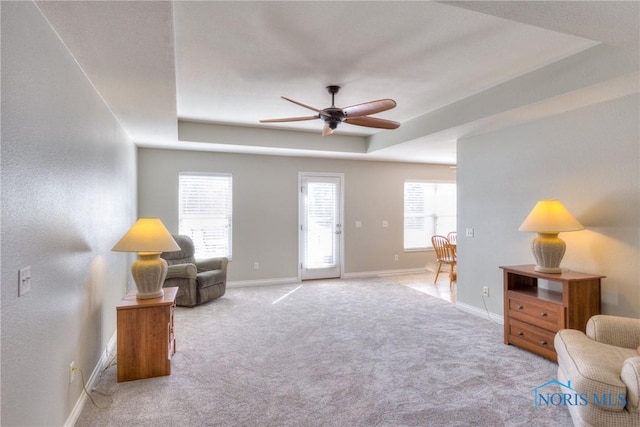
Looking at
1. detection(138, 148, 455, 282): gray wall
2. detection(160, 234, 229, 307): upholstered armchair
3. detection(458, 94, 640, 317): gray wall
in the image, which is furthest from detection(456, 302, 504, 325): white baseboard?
detection(160, 234, 229, 307): upholstered armchair

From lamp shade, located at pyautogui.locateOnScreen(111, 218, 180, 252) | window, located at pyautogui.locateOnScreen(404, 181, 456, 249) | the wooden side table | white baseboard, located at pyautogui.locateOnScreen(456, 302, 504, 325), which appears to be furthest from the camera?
window, located at pyautogui.locateOnScreen(404, 181, 456, 249)

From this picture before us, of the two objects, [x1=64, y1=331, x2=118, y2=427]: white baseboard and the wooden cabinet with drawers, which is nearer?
[x1=64, y1=331, x2=118, y2=427]: white baseboard

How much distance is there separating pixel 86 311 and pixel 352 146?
4.58m

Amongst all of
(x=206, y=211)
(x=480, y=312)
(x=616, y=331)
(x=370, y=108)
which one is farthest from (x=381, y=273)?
(x=616, y=331)

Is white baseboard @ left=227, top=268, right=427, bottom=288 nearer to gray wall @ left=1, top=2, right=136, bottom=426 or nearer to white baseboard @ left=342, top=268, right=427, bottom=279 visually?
white baseboard @ left=342, top=268, right=427, bottom=279

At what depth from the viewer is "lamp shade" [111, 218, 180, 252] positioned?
9.25ft

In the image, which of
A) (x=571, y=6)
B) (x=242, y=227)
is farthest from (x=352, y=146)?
(x=571, y=6)

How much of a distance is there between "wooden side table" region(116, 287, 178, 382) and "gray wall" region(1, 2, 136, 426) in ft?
0.73

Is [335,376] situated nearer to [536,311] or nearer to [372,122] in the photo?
[536,311]

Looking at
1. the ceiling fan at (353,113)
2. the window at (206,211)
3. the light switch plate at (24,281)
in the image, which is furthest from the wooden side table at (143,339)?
the window at (206,211)

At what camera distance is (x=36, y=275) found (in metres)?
1.65

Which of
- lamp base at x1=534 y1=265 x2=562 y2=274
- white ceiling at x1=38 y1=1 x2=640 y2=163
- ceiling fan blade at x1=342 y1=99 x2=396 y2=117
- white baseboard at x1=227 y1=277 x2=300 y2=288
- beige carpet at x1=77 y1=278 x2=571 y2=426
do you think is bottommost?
beige carpet at x1=77 y1=278 x2=571 y2=426

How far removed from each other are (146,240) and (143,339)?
0.79 metres

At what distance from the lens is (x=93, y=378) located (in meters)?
2.61
